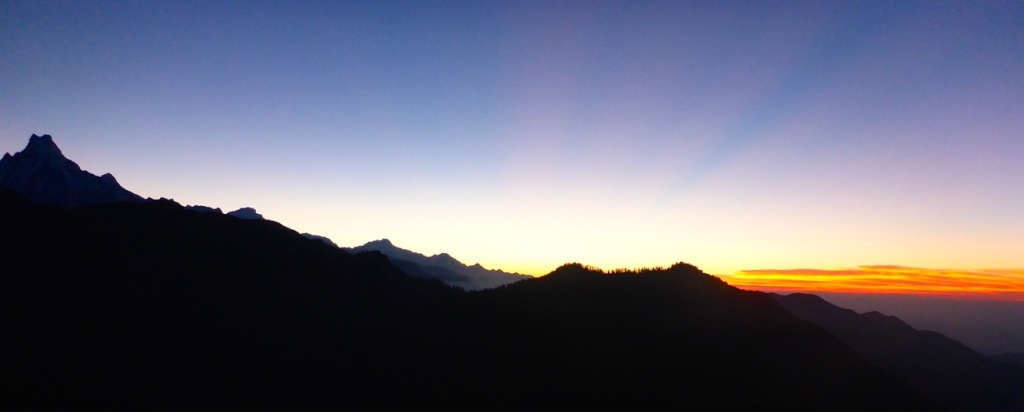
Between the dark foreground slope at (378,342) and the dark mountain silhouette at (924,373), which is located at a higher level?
the dark foreground slope at (378,342)

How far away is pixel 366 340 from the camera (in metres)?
57.7

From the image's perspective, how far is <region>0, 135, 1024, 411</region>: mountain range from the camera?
133ft

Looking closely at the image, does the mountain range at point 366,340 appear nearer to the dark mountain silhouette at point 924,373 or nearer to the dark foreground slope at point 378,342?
the dark foreground slope at point 378,342

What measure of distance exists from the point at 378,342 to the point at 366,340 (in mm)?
3262

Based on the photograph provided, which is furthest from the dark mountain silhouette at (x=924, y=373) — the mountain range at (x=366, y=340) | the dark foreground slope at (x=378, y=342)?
the dark foreground slope at (x=378, y=342)

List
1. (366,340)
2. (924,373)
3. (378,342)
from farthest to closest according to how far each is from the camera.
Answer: (924,373)
(366,340)
(378,342)

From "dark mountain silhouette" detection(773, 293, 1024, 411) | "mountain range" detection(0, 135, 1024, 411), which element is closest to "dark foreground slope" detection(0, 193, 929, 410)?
"mountain range" detection(0, 135, 1024, 411)

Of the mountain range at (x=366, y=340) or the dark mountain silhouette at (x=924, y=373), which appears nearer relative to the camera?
the mountain range at (x=366, y=340)

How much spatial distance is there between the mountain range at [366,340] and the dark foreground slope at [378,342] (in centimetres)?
21

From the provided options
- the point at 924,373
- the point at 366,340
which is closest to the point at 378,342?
the point at 366,340

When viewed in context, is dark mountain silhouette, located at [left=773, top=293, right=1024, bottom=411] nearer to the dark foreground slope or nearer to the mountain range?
the mountain range

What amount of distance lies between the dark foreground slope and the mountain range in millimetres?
205

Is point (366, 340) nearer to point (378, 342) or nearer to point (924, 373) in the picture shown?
point (378, 342)

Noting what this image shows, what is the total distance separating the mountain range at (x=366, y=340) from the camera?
40.6 metres
